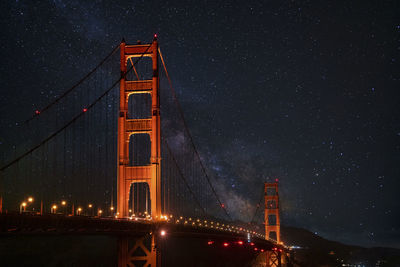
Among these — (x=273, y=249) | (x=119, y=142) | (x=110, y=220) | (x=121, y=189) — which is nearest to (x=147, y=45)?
(x=119, y=142)

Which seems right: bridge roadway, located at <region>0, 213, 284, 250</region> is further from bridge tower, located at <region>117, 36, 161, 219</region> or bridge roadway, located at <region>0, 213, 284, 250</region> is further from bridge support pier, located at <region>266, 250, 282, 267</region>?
bridge support pier, located at <region>266, 250, 282, 267</region>

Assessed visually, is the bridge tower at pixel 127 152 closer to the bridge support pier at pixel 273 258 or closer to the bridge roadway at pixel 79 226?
the bridge roadway at pixel 79 226

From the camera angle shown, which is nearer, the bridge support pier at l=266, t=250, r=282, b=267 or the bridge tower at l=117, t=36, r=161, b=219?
the bridge tower at l=117, t=36, r=161, b=219

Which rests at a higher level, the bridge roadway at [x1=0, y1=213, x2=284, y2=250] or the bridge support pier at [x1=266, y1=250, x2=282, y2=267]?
the bridge roadway at [x1=0, y1=213, x2=284, y2=250]

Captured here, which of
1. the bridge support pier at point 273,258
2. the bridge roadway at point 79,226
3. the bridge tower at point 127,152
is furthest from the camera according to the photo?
the bridge support pier at point 273,258

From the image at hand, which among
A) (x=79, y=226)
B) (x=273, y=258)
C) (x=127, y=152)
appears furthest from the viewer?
(x=273, y=258)

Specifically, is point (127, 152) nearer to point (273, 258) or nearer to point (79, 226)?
point (79, 226)

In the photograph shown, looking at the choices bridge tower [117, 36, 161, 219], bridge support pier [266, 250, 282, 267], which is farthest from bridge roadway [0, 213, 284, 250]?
bridge support pier [266, 250, 282, 267]

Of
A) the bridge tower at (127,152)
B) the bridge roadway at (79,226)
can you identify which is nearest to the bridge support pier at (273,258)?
the bridge roadway at (79,226)

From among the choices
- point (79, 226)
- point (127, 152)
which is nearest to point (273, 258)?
point (127, 152)

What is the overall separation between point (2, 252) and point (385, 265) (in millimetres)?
136065

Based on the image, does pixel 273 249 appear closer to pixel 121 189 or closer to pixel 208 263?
pixel 208 263

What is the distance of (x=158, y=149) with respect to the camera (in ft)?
129

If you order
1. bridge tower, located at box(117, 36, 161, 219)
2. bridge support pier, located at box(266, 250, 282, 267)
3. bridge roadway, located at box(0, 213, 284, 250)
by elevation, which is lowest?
bridge support pier, located at box(266, 250, 282, 267)
